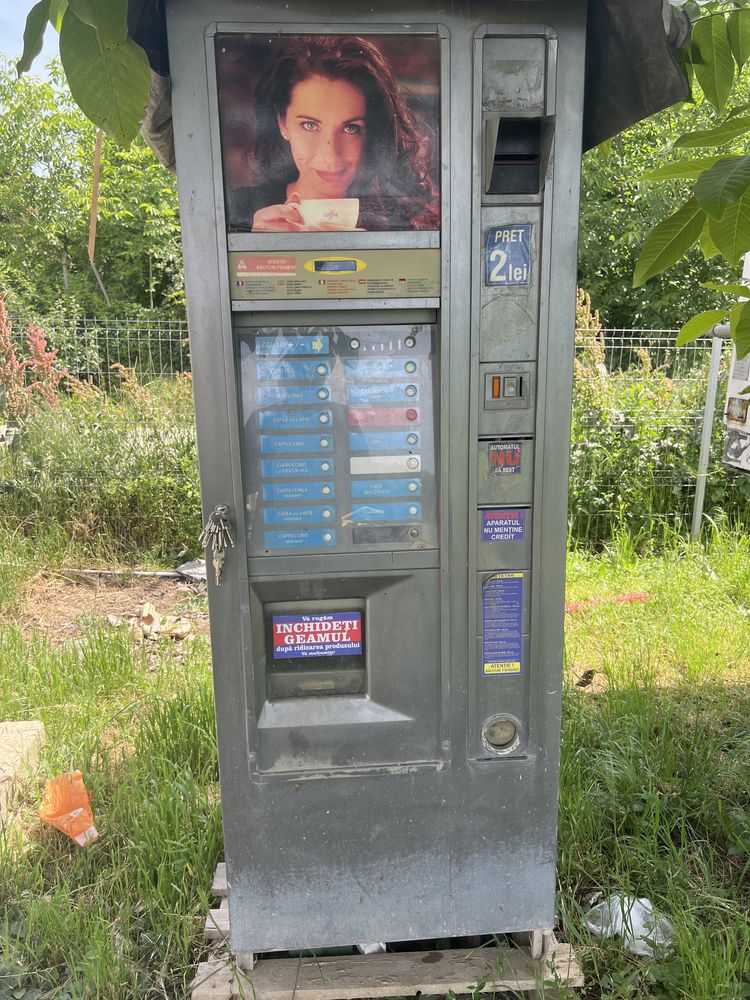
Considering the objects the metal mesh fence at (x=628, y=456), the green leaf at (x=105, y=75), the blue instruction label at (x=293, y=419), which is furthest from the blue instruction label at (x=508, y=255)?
the metal mesh fence at (x=628, y=456)

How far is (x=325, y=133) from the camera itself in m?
1.56

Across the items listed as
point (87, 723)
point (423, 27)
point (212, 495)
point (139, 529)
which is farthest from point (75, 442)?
point (423, 27)

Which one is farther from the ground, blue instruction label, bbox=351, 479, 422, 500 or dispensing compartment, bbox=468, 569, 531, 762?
blue instruction label, bbox=351, 479, 422, 500

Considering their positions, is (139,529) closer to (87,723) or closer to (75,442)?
(75,442)

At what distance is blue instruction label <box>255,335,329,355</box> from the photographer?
164 cm

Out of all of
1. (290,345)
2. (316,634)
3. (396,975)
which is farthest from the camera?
(396,975)

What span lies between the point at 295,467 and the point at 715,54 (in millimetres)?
1239

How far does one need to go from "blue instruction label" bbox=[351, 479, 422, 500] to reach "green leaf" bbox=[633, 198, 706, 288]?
2.01 feet

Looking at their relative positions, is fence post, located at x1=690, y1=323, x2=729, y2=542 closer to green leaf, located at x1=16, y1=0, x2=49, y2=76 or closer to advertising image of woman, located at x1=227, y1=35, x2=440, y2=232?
advertising image of woman, located at x1=227, y1=35, x2=440, y2=232

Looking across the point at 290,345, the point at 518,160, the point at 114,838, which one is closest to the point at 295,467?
the point at 290,345

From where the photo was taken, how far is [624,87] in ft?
5.53

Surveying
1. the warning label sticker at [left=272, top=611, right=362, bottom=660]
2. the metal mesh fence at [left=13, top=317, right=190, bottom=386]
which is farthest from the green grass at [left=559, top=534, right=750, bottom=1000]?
the metal mesh fence at [left=13, top=317, right=190, bottom=386]

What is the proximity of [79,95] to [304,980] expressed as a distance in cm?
193

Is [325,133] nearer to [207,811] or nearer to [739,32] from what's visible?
[739,32]
